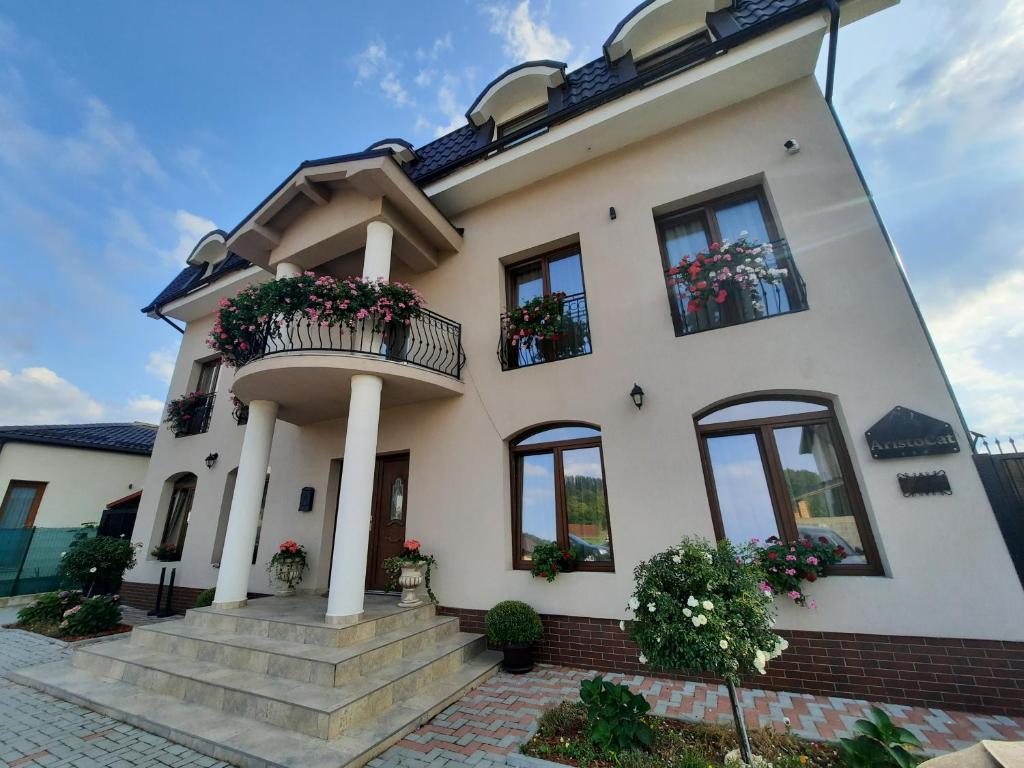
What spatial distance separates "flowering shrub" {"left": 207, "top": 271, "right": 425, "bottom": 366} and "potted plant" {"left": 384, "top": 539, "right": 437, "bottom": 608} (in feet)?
10.2

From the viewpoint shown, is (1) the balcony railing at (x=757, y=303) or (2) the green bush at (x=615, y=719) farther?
(1) the balcony railing at (x=757, y=303)

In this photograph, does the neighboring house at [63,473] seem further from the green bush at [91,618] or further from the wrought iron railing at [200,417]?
the green bush at [91,618]

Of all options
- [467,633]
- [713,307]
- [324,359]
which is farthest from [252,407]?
[713,307]

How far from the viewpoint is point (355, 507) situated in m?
4.46

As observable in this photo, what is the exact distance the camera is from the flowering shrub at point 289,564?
19.8 feet

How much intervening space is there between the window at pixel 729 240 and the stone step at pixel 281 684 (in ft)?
15.7

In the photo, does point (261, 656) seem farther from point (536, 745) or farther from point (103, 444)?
point (103, 444)

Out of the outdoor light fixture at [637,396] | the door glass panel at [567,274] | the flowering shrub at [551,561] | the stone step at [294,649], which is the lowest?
the stone step at [294,649]

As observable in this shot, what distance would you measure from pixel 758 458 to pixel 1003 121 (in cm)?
434

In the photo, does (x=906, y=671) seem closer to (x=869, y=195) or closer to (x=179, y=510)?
(x=869, y=195)

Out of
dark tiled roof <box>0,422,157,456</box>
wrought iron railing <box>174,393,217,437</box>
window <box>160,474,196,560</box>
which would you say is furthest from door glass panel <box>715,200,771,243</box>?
dark tiled roof <box>0,422,157,456</box>

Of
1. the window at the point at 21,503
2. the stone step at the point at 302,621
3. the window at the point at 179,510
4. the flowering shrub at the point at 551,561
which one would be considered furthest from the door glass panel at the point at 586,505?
the window at the point at 21,503

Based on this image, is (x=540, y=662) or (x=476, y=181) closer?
(x=540, y=662)

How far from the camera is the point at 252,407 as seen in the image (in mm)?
5883
